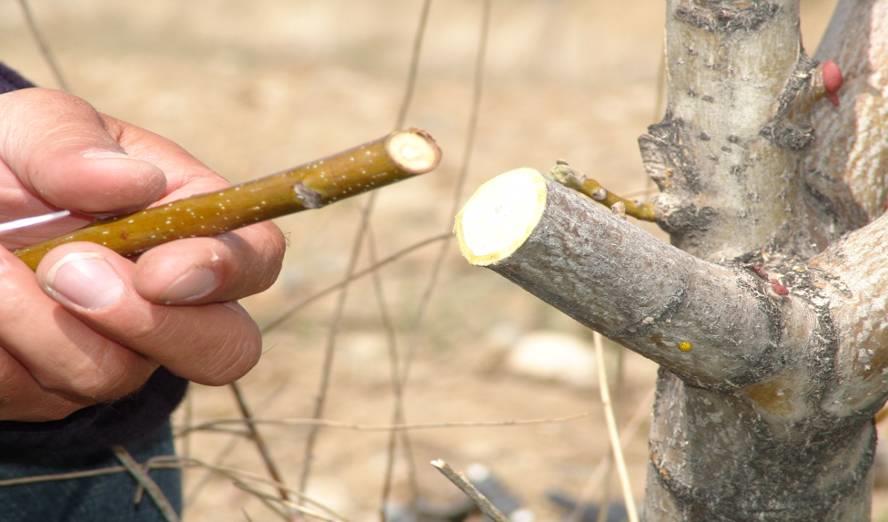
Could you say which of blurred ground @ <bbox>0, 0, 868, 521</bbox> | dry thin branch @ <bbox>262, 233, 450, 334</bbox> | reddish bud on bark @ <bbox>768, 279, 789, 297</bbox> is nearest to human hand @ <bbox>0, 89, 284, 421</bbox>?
dry thin branch @ <bbox>262, 233, 450, 334</bbox>

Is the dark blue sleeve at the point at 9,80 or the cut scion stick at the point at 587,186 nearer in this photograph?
the cut scion stick at the point at 587,186

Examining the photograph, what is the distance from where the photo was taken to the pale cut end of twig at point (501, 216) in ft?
2.46

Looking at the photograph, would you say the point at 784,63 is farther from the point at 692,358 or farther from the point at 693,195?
the point at 692,358

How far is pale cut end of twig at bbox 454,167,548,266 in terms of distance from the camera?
0.75m

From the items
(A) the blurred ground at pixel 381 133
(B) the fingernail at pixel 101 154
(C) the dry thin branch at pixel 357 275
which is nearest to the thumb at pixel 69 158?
(B) the fingernail at pixel 101 154

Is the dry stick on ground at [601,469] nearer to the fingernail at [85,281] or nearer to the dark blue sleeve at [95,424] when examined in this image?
the dark blue sleeve at [95,424]

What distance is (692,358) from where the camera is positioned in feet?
2.78

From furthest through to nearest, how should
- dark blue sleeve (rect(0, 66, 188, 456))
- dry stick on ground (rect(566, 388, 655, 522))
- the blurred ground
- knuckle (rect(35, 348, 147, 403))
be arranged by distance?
the blurred ground < dry stick on ground (rect(566, 388, 655, 522)) < dark blue sleeve (rect(0, 66, 188, 456)) < knuckle (rect(35, 348, 147, 403))

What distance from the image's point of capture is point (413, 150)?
754mm

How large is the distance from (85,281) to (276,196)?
8.0 inches

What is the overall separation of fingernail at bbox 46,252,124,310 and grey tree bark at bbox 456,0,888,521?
1.02 ft

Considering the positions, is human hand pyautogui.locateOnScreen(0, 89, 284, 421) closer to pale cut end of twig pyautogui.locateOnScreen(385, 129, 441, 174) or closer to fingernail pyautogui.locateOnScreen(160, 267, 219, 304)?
fingernail pyautogui.locateOnScreen(160, 267, 219, 304)

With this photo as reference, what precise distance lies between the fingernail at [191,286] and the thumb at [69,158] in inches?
3.7

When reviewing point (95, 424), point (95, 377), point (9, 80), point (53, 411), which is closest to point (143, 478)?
point (95, 424)
